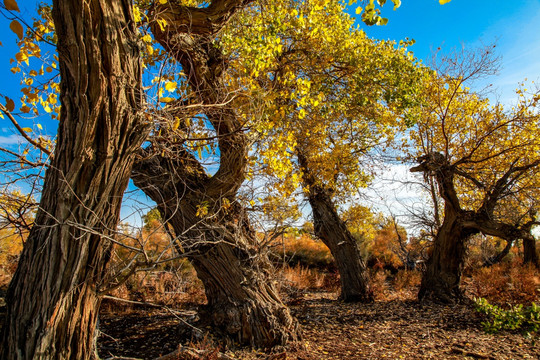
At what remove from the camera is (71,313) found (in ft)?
7.02

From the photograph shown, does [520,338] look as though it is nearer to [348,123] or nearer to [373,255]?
[348,123]

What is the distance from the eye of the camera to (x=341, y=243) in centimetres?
728

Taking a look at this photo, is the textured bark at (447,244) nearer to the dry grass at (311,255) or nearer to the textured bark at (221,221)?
the textured bark at (221,221)

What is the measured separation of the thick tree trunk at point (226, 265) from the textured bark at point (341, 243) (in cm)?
343

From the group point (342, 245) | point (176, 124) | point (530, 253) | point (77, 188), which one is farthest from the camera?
point (530, 253)

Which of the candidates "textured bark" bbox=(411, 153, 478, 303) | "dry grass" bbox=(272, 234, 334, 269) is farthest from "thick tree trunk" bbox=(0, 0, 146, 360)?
"dry grass" bbox=(272, 234, 334, 269)

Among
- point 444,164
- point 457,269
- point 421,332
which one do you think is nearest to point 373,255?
point 457,269

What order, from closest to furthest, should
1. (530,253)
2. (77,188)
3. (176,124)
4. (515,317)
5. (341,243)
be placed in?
(77,188), (176,124), (515,317), (341,243), (530,253)

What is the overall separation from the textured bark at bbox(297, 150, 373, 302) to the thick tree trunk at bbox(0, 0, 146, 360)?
17.4ft

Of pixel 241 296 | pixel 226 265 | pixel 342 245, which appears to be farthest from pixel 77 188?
pixel 342 245

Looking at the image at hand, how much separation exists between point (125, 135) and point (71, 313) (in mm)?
1282

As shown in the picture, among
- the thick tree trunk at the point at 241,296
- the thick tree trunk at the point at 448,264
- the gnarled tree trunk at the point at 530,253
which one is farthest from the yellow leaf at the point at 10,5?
the gnarled tree trunk at the point at 530,253

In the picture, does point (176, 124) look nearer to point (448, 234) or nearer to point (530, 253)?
point (448, 234)

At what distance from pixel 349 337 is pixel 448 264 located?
3.81 metres
